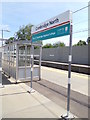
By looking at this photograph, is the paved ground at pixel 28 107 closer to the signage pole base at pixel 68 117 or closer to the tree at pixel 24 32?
the signage pole base at pixel 68 117

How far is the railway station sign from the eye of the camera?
156 inches

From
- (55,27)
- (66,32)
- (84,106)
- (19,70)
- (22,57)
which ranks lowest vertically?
(84,106)

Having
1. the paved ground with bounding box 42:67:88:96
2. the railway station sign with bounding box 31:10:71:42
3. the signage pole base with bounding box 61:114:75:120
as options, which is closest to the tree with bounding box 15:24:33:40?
the paved ground with bounding box 42:67:88:96

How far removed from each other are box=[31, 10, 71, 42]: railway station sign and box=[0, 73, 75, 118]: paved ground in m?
2.33

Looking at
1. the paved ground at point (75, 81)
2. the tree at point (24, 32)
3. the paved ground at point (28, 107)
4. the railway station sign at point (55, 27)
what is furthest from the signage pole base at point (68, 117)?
the tree at point (24, 32)

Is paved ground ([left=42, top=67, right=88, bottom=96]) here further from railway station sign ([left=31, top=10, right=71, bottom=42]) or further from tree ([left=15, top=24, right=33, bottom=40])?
tree ([left=15, top=24, right=33, bottom=40])

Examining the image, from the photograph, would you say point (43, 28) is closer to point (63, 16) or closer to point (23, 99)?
point (63, 16)

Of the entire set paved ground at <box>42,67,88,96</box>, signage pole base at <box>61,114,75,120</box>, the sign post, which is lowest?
signage pole base at <box>61,114,75,120</box>

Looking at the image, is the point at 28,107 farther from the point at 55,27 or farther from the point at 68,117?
the point at 55,27

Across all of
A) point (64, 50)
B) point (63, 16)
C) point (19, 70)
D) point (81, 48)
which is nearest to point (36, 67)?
point (19, 70)

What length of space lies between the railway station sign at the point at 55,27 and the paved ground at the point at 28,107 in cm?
233

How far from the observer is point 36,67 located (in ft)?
27.5

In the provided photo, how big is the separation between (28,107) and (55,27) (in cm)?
277

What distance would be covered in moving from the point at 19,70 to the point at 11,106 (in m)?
3.58
